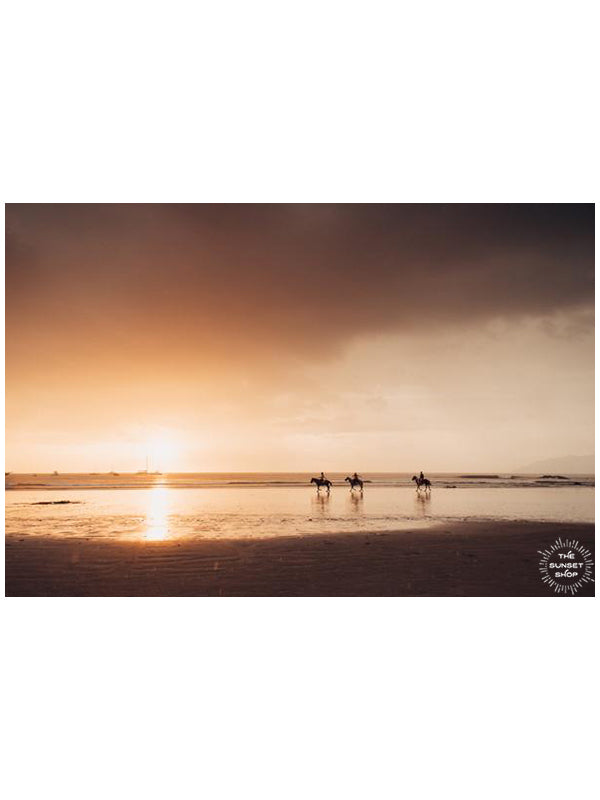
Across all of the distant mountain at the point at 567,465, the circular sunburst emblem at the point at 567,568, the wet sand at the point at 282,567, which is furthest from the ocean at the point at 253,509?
the circular sunburst emblem at the point at 567,568

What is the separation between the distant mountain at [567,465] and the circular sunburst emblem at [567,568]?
88 cm

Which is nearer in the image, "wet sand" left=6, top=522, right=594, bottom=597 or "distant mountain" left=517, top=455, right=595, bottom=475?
"wet sand" left=6, top=522, right=594, bottom=597

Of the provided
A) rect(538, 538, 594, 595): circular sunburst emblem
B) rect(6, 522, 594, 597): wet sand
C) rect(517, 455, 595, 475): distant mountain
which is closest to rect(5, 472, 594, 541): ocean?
rect(517, 455, 595, 475): distant mountain

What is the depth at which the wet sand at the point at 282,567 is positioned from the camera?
5.55 m

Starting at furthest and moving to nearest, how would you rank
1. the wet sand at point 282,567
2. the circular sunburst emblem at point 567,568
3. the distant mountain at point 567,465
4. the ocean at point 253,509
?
the ocean at point 253,509
the distant mountain at point 567,465
the circular sunburst emblem at point 567,568
the wet sand at point 282,567

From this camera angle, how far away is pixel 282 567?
5961 millimetres

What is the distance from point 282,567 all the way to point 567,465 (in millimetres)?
3843

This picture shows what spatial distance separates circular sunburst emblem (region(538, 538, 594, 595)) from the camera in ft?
19.0

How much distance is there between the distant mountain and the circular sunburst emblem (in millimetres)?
879

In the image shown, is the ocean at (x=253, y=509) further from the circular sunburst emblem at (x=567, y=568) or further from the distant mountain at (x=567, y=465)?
the circular sunburst emblem at (x=567, y=568)

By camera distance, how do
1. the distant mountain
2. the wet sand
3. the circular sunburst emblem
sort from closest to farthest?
the wet sand
the circular sunburst emblem
the distant mountain

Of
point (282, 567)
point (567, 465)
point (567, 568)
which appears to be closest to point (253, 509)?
point (282, 567)

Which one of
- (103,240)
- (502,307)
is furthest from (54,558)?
(502,307)

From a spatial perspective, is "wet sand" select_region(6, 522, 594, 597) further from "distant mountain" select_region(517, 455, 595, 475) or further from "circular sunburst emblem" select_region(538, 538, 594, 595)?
"distant mountain" select_region(517, 455, 595, 475)
